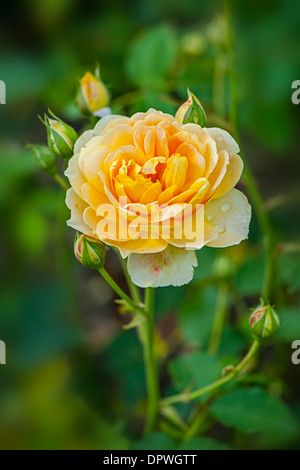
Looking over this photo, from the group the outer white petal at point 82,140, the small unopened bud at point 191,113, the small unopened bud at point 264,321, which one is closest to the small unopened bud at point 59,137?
the outer white petal at point 82,140

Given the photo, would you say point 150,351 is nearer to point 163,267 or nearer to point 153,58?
point 163,267

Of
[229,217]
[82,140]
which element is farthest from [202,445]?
[82,140]

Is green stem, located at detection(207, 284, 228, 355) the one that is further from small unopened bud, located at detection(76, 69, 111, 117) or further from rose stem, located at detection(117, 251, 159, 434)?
small unopened bud, located at detection(76, 69, 111, 117)

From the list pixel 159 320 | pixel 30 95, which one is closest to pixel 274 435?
pixel 159 320

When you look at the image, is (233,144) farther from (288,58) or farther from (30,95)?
(30,95)

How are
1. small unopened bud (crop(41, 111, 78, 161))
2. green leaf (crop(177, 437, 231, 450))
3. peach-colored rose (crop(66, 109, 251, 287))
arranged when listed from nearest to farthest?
peach-colored rose (crop(66, 109, 251, 287))
small unopened bud (crop(41, 111, 78, 161))
green leaf (crop(177, 437, 231, 450))

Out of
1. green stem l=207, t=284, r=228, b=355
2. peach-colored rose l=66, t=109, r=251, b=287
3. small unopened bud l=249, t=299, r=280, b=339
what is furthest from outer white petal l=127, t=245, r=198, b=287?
green stem l=207, t=284, r=228, b=355
